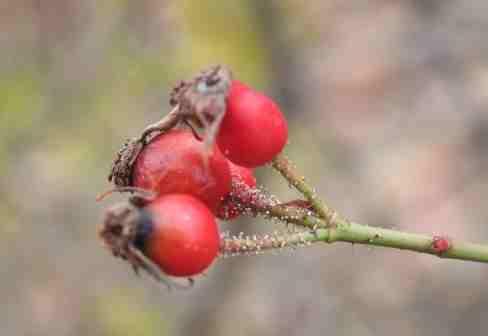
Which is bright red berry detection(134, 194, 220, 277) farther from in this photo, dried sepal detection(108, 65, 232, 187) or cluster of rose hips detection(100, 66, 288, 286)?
dried sepal detection(108, 65, 232, 187)

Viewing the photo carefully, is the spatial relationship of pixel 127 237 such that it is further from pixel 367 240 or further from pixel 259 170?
pixel 259 170

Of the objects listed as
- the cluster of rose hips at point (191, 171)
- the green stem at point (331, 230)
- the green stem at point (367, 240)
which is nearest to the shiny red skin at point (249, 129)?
the cluster of rose hips at point (191, 171)

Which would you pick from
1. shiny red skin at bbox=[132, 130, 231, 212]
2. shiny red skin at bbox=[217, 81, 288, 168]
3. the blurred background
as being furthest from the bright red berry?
the blurred background

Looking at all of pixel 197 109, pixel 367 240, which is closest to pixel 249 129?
pixel 197 109

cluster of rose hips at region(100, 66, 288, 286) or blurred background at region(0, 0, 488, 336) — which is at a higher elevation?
blurred background at region(0, 0, 488, 336)

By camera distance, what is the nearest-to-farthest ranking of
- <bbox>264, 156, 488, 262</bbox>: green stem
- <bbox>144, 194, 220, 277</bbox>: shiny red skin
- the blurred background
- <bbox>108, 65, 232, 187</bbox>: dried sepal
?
<bbox>144, 194, 220, 277</bbox>: shiny red skin < <bbox>108, 65, 232, 187</bbox>: dried sepal < <bbox>264, 156, 488, 262</bbox>: green stem < the blurred background

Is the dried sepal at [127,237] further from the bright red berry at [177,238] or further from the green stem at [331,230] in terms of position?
the green stem at [331,230]

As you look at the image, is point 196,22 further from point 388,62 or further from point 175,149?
point 175,149
